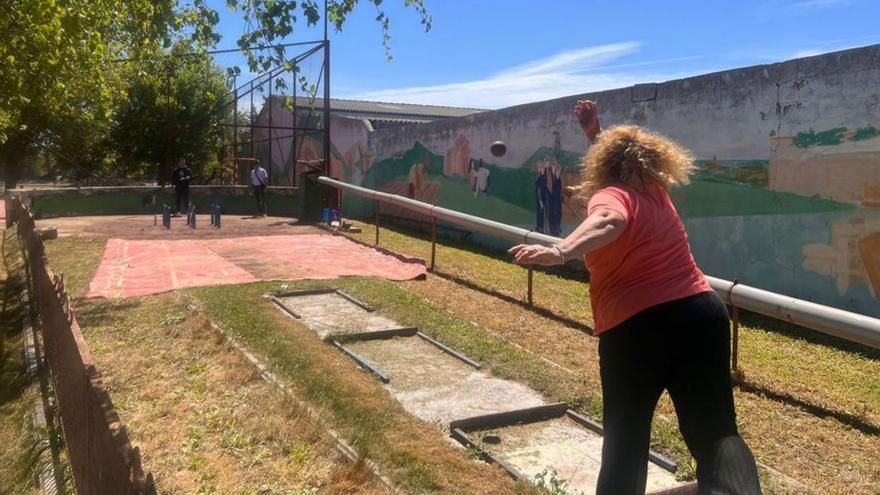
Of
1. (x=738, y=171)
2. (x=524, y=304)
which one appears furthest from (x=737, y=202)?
(x=524, y=304)

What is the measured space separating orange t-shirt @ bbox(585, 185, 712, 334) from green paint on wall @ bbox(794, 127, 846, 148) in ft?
20.2

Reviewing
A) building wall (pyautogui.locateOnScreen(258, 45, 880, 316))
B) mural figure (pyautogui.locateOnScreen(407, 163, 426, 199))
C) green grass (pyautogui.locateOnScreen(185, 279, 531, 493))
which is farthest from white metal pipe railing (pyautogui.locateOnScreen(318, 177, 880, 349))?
mural figure (pyautogui.locateOnScreen(407, 163, 426, 199))

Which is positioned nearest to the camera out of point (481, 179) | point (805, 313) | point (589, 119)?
point (589, 119)

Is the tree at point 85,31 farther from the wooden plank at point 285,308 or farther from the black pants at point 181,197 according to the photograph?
the black pants at point 181,197

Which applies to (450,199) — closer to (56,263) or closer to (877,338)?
(56,263)

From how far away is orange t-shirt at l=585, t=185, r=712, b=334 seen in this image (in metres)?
2.73

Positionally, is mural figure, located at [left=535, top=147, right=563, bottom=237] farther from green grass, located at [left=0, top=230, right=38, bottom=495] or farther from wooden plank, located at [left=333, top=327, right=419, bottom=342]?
green grass, located at [left=0, top=230, right=38, bottom=495]

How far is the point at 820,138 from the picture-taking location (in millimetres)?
8070

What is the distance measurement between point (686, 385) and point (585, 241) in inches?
27.0

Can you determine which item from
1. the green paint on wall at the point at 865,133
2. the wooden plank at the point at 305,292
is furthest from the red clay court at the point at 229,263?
the green paint on wall at the point at 865,133

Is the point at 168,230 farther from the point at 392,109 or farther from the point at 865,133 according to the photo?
the point at 392,109

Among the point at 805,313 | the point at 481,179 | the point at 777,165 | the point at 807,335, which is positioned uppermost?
the point at 777,165

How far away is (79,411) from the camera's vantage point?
12.1ft

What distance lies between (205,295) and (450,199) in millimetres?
8880
